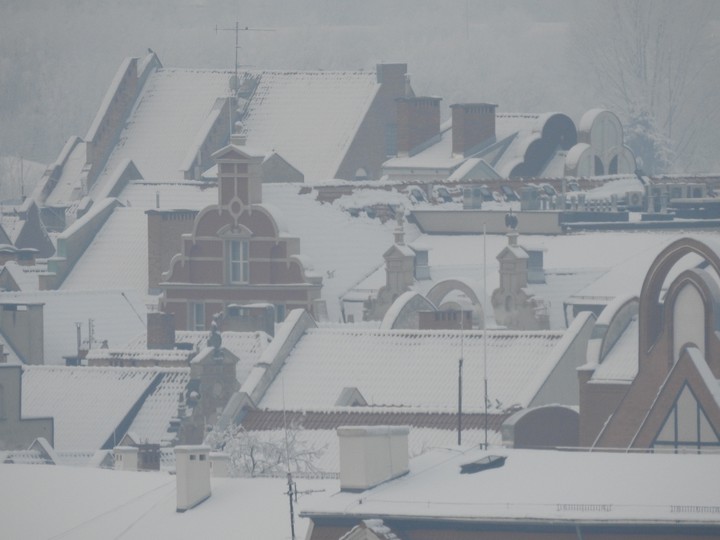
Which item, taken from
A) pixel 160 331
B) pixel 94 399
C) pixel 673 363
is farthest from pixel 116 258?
pixel 673 363

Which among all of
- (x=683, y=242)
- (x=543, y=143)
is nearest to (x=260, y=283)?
(x=543, y=143)

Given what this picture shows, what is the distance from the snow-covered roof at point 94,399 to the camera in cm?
6431

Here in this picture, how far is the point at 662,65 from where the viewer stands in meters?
186

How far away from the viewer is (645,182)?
97.1 m

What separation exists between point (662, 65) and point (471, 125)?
81.3m

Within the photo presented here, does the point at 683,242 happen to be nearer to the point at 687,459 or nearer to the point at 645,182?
the point at 687,459

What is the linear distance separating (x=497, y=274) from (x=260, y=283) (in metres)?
6.19

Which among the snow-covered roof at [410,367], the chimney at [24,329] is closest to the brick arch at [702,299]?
the snow-covered roof at [410,367]

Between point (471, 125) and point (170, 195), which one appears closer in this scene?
point (170, 195)

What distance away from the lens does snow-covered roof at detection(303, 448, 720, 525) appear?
3328 centimetres

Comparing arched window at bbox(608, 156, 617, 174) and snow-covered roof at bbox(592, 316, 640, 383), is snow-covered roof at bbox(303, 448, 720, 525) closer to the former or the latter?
snow-covered roof at bbox(592, 316, 640, 383)

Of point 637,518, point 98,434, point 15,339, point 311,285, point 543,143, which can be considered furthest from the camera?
point 543,143

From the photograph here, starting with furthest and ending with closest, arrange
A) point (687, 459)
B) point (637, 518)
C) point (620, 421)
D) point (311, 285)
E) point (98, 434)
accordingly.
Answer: point (311, 285)
point (98, 434)
point (620, 421)
point (687, 459)
point (637, 518)

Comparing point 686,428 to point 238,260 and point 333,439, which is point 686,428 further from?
point 238,260
